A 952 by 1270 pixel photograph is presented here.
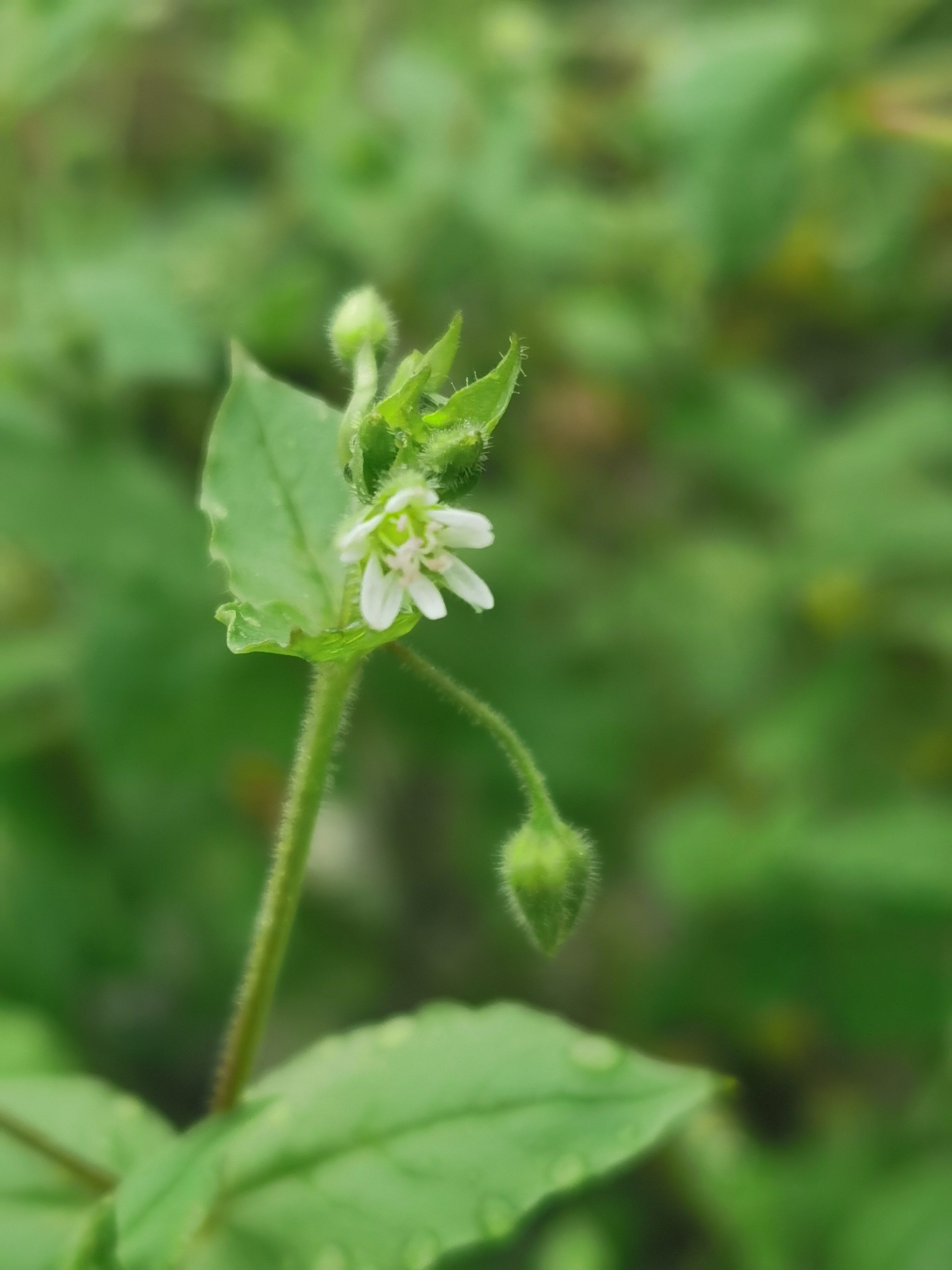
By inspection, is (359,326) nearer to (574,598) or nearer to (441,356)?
(441,356)

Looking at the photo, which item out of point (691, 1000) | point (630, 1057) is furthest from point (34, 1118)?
point (691, 1000)

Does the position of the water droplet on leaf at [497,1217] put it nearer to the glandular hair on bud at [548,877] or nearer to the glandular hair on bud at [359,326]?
the glandular hair on bud at [548,877]

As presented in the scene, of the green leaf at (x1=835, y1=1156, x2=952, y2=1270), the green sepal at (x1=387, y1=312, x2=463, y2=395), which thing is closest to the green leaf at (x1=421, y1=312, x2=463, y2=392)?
the green sepal at (x1=387, y1=312, x2=463, y2=395)

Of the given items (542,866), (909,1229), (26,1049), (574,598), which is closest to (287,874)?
(542,866)

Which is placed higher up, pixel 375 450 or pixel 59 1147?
pixel 375 450

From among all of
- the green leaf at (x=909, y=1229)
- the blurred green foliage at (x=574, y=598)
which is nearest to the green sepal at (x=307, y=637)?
the blurred green foliage at (x=574, y=598)

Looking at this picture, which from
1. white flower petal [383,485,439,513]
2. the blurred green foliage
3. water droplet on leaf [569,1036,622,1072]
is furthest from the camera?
the blurred green foliage

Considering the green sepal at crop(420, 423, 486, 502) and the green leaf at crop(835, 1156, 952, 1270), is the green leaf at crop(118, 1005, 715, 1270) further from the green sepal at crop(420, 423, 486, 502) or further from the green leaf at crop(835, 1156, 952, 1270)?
the green leaf at crop(835, 1156, 952, 1270)
